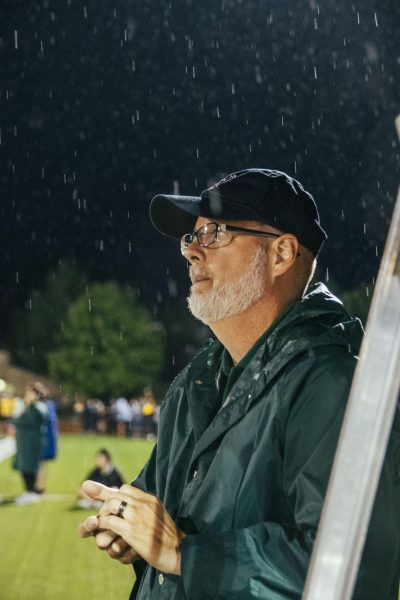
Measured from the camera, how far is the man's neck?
253 cm

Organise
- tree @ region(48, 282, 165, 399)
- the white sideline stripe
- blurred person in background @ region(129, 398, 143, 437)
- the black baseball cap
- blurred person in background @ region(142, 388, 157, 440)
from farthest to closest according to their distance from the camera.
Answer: tree @ region(48, 282, 165, 399) < blurred person in background @ region(129, 398, 143, 437) < blurred person in background @ region(142, 388, 157, 440) < the white sideline stripe < the black baseball cap

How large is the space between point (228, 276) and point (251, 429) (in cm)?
61

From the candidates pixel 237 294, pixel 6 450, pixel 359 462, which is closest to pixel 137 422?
pixel 6 450

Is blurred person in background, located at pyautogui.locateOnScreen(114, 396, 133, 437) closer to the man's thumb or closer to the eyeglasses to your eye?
the eyeglasses

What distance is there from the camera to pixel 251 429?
2.08 meters

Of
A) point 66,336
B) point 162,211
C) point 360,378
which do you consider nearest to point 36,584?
point 162,211

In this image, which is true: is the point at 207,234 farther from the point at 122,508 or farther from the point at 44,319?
the point at 44,319

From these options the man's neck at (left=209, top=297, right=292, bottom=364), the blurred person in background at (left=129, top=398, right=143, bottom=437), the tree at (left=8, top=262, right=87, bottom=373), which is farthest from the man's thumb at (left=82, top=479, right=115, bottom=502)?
the tree at (left=8, top=262, right=87, bottom=373)

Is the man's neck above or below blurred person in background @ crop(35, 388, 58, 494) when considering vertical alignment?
above

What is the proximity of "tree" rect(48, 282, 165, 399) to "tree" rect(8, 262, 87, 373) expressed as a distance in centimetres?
113

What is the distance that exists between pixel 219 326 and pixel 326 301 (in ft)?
1.33

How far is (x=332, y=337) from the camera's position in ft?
7.00

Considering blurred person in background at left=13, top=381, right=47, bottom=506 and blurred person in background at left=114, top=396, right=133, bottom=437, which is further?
blurred person in background at left=114, top=396, right=133, bottom=437

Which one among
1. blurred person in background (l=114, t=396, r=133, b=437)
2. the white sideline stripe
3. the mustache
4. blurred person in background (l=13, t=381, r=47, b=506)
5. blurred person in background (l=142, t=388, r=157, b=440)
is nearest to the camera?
the mustache
